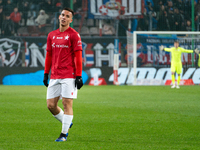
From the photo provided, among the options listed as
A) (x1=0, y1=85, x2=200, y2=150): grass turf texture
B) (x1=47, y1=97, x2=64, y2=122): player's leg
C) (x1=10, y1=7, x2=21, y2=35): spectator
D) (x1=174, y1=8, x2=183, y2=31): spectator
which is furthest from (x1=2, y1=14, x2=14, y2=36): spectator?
(x1=47, y1=97, x2=64, y2=122): player's leg

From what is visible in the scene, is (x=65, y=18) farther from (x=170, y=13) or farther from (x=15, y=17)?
(x=170, y=13)

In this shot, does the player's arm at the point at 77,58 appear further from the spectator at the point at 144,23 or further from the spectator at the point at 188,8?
the spectator at the point at 188,8

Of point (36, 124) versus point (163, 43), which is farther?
point (163, 43)

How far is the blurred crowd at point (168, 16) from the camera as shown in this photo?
23750 mm

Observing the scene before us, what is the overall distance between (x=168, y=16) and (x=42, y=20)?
308 inches

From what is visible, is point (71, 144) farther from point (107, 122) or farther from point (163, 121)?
point (163, 121)

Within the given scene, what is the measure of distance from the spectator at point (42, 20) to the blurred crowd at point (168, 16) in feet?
19.0

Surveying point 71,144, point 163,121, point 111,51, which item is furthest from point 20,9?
point 71,144

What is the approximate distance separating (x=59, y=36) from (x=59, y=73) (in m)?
0.47

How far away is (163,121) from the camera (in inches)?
260

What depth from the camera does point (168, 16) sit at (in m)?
23.9

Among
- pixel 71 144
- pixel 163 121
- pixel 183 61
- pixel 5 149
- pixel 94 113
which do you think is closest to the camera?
pixel 5 149

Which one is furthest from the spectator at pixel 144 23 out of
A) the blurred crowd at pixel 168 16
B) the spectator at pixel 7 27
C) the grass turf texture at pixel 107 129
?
the grass turf texture at pixel 107 129

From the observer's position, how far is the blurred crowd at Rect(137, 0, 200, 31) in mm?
23750
